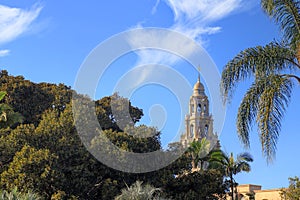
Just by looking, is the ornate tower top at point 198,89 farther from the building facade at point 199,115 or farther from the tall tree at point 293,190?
the tall tree at point 293,190

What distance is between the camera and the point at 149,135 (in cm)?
3019

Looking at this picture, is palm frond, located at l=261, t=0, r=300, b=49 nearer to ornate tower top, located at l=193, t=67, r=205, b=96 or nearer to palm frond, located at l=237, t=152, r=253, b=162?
palm frond, located at l=237, t=152, r=253, b=162

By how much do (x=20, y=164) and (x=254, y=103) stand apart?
1485cm

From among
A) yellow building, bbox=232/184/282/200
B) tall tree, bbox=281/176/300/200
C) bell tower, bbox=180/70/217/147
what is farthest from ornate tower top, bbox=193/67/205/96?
tall tree, bbox=281/176/300/200

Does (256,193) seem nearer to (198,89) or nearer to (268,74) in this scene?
(268,74)

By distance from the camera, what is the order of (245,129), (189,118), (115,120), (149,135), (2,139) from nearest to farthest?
(245,129)
(2,139)
(149,135)
(115,120)
(189,118)

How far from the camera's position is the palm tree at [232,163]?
3409 cm

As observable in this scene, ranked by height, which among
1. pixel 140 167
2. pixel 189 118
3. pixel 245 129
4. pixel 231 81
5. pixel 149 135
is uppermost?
pixel 189 118

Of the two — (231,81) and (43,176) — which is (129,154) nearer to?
(43,176)

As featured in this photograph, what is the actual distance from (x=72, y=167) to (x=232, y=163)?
1179cm

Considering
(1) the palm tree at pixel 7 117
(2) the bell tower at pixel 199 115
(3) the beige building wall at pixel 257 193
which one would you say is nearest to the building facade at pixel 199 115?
(2) the bell tower at pixel 199 115

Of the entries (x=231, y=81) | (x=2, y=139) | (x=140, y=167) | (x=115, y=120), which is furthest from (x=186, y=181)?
(x=231, y=81)

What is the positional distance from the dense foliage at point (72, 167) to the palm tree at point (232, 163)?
4003mm

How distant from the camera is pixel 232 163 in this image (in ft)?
113
